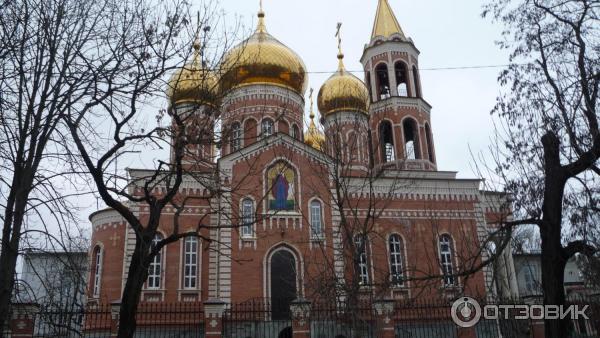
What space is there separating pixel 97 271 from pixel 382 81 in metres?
15.8

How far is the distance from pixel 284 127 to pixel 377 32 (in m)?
7.15

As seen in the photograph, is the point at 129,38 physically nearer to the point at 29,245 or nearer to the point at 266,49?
the point at 29,245

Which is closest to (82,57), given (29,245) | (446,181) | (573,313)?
(29,245)

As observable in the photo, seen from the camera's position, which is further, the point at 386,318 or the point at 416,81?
the point at 416,81

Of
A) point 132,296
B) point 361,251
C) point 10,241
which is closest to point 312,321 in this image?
point 361,251

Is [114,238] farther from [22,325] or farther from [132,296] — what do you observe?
[132,296]

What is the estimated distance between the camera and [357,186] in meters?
19.7

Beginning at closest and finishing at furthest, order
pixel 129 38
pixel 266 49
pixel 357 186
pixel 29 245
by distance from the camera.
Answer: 1. pixel 29 245
2. pixel 129 38
3. pixel 357 186
4. pixel 266 49

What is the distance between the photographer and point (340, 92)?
85.2ft

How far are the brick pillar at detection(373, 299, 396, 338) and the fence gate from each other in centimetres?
253

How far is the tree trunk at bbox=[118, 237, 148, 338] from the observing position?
7.53 m

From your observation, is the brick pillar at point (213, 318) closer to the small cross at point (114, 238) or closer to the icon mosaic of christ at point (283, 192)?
the icon mosaic of christ at point (283, 192)

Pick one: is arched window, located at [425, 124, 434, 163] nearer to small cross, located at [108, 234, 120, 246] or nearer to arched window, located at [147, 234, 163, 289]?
arched window, located at [147, 234, 163, 289]

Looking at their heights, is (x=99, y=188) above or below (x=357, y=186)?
below
